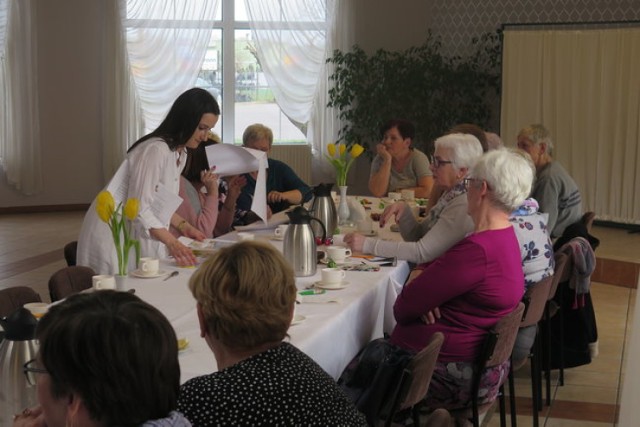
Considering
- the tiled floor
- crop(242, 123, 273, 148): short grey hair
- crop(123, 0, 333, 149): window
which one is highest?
crop(123, 0, 333, 149): window

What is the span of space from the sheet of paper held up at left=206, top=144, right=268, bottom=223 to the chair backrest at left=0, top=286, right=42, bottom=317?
176 cm

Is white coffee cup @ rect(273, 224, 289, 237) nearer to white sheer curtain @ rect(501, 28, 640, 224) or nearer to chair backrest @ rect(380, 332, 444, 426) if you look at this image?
chair backrest @ rect(380, 332, 444, 426)

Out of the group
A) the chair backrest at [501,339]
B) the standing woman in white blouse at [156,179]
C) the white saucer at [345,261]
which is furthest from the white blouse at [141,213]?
the chair backrest at [501,339]

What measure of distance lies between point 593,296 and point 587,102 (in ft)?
8.62

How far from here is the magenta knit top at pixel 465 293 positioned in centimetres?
304

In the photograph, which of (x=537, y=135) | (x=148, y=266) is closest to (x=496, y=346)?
(x=148, y=266)

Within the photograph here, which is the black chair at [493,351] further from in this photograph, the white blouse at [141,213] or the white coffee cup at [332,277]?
the white blouse at [141,213]

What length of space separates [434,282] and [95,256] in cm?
152

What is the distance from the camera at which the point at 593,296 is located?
22.2ft

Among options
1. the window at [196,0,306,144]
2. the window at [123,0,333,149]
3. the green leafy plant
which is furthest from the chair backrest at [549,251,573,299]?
the window at [196,0,306,144]

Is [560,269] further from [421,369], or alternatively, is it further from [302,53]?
[302,53]

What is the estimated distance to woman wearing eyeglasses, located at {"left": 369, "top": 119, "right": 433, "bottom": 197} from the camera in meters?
6.41

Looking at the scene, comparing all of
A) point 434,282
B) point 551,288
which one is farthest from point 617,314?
point 434,282

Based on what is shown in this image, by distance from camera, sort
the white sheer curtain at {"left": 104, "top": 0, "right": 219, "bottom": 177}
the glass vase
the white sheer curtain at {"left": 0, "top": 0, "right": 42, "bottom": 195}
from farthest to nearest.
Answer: the white sheer curtain at {"left": 104, "top": 0, "right": 219, "bottom": 177} < the white sheer curtain at {"left": 0, "top": 0, "right": 42, "bottom": 195} < the glass vase
